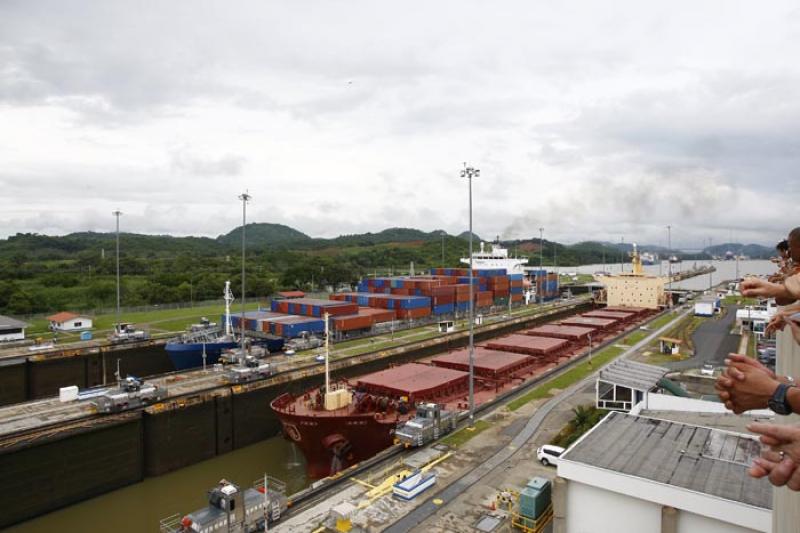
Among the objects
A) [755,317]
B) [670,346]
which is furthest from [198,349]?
[755,317]

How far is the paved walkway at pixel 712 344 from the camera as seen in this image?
38.5 metres

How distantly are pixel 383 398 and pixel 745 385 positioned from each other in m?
24.3

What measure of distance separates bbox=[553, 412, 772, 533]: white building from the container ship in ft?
36.6

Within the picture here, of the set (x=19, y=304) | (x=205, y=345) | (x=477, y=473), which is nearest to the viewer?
(x=477, y=473)

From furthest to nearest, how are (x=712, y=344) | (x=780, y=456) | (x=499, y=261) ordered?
(x=499, y=261), (x=712, y=344), (x=780, y=456)

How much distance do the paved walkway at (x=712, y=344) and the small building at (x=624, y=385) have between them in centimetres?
1268

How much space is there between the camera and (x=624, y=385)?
2523 cm

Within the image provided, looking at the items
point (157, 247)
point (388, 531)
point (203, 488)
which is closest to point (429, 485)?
point (388, 531)

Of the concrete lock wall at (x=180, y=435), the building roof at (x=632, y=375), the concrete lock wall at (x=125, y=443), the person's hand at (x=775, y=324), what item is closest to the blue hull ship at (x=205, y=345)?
the concrete lock wall at (x=125, y=443)

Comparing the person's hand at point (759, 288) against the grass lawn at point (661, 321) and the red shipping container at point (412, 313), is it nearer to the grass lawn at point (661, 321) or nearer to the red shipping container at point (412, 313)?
the red shipping container at point (412, 313)

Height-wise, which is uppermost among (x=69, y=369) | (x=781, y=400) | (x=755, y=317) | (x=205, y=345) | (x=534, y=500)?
(x=781, y=400)

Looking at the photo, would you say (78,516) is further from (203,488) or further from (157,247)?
(157,247)

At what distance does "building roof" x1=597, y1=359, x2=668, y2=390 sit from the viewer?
25.4 meters

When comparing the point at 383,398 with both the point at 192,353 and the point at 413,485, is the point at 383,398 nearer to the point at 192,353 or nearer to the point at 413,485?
the point at 413,485
